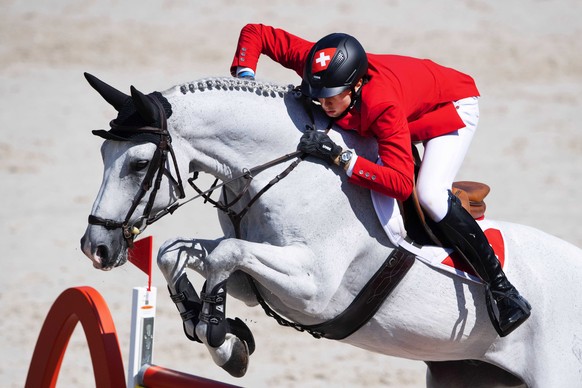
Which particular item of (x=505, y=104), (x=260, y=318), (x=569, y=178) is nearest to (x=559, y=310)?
(x=260, y=318)

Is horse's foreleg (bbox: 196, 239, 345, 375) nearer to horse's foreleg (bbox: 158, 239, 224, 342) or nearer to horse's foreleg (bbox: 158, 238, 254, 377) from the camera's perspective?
horse's foreleg (bbox: 158, 238, 254, 377)

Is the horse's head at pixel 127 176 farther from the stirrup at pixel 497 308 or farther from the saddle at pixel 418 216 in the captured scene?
the stirrup at pixel 497 308

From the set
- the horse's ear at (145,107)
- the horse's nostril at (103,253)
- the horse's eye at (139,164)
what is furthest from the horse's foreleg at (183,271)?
the horse's ear at (145,107)

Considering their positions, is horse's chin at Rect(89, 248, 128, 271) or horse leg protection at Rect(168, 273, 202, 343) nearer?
horse's chin at Rect(89, 248, 128, 271)

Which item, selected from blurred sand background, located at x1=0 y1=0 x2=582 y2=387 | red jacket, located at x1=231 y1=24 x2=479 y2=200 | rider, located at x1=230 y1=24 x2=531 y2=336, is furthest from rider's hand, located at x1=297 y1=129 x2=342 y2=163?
blurred sand background, located at x1=0 y1=0 x2=582 y2=387

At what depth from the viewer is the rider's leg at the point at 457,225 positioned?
4.26 metres

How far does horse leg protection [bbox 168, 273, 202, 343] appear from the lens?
4.07m

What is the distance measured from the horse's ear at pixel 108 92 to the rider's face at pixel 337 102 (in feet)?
2.58

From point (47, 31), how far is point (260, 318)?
28.2 feet

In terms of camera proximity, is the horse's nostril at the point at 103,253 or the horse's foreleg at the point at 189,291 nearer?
the horse's nostril at the point at 103,253

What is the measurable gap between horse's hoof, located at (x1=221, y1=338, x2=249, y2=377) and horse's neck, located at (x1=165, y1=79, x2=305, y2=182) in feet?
2.26

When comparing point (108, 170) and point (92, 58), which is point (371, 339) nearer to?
point (108, 170)

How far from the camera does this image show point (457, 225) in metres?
4.29

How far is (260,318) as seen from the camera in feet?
28.7
